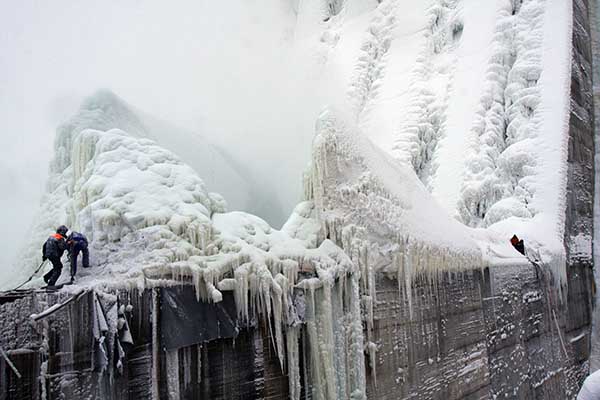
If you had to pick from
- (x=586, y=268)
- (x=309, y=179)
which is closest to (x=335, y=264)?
(x=309, y=179)

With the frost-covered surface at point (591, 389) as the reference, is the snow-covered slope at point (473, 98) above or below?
above

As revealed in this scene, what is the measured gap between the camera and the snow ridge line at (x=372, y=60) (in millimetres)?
16953

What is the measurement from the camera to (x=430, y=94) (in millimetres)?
15664

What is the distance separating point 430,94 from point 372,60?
3.09m

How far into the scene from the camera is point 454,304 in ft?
22.4

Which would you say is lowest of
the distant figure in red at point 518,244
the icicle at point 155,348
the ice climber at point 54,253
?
the icicle at point 155,348

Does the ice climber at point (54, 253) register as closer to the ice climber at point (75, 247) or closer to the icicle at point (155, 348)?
the ice climber at point (75, 247)

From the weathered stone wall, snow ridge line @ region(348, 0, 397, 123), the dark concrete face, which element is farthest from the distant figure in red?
snow ridge line @ region(348, 0, 397, 123)

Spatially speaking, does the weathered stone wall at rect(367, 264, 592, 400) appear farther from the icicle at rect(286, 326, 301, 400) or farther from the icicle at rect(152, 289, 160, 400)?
the icicle at rect(152, 289, 160, 400)

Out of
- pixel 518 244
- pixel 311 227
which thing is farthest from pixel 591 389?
pixel 518 244

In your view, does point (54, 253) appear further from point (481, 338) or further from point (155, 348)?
point (481, 338)

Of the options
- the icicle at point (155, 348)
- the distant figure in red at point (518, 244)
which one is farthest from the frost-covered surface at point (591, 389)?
the distant figure in red at point (518, 244)

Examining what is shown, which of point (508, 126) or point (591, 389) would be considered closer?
point (591, 389)

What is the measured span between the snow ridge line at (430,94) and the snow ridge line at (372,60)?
141 centimetres
